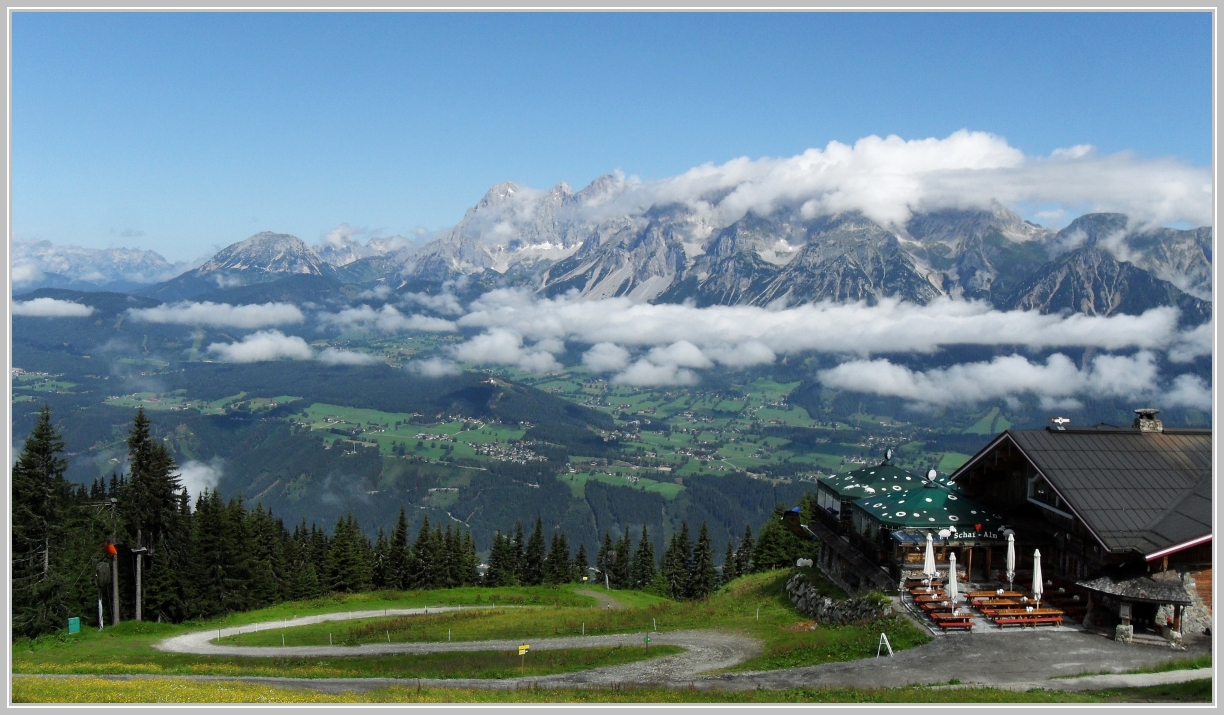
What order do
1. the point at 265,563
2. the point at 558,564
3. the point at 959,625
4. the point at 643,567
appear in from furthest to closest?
the point at 643,567, the point at 558,564, the point at 265,563, the point at 959,625

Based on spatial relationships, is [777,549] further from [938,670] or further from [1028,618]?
[938,670]

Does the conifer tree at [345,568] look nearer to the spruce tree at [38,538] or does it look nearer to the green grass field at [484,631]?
the green grass field at [484,631]

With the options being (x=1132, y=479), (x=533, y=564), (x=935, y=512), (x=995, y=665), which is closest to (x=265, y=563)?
(x=533, y=564)

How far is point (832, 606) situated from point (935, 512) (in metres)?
6.95

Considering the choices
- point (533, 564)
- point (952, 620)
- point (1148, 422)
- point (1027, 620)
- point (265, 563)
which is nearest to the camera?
point (952, 620)

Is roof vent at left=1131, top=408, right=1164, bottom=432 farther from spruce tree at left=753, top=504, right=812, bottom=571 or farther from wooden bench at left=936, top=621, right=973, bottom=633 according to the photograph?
spruce tree at left=753, top=504, right=812, bottom=571

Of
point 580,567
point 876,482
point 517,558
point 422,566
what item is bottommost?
point 580,567

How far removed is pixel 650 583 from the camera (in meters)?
113

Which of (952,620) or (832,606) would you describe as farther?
(832,606)

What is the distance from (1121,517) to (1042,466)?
13.4 feet

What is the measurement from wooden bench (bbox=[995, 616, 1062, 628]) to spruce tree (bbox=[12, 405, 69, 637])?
159 feet

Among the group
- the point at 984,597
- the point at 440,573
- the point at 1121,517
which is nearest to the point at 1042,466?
the point at 1121,517

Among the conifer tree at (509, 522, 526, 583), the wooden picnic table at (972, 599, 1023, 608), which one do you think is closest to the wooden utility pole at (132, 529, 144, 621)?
the wooden picnic table at (972, 599, 1023, 608)

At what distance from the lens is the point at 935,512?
41.3 metres
